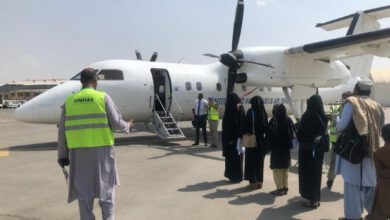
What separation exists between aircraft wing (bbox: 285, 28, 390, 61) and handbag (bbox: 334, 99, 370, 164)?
831 centimetres

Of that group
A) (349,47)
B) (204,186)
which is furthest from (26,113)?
(349,47)

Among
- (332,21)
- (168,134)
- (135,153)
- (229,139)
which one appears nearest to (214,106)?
(168,134)

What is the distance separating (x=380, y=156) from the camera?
4039mm

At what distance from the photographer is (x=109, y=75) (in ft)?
42.5

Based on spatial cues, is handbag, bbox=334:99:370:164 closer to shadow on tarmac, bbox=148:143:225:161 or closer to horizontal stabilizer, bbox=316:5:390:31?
shadow on tarmac, bbox=148:143:225:161

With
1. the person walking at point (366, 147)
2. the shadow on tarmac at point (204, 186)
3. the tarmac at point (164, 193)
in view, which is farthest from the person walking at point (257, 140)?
the person walking at point (366, 147)

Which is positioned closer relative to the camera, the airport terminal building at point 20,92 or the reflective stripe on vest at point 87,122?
the reflective stripe on vest at point 87,122

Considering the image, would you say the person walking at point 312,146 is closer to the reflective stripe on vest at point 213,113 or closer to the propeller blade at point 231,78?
the reflective stripe on vest at point 213,113

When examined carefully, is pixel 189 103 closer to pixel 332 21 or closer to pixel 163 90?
pixel 163 90

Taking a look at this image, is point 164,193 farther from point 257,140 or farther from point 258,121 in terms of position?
point 258,121

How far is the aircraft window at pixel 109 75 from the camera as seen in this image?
1291cm

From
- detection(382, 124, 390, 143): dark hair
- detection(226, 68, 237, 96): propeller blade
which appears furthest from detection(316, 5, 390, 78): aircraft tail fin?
detection(382, 124, 390, 143): dark hair

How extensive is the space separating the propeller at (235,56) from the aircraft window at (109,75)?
388 cm

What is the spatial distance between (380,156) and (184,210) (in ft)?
9.23
